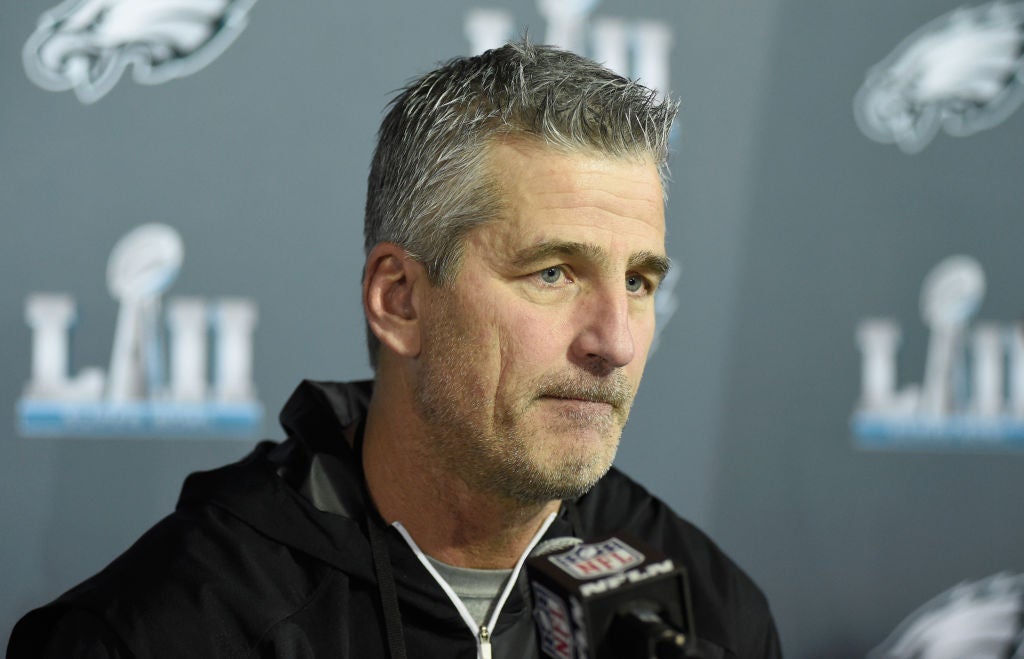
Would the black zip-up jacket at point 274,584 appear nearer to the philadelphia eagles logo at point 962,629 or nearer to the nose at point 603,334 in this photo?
the nose at point 603,334

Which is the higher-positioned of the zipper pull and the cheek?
the cheek

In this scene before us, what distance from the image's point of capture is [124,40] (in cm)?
178

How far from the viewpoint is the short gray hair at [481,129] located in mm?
1228

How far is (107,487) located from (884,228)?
66.5 inches

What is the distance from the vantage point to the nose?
1.14m

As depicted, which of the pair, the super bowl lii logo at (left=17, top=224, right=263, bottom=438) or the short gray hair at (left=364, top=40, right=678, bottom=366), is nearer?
the short gray hair at (left=364, top=40, right=678, bottom=366)

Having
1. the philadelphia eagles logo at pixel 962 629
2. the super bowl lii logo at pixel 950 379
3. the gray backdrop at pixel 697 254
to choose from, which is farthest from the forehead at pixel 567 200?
the philadelphia eagles logo at pixel 962 629

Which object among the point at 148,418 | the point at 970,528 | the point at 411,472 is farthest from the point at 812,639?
the point at 148,418

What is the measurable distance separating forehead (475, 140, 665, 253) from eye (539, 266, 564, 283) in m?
0.04

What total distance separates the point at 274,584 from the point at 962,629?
66.9 inches

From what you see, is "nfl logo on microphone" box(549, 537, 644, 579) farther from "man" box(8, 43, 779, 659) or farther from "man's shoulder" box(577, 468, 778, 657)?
"man's shoulder" box(577, 468, 778, 657)

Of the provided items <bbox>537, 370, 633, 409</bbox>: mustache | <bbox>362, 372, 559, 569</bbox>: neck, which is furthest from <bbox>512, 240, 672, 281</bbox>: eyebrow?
<bbox>362, 372, 559, 569</bbox>: neck

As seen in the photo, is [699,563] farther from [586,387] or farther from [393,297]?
[393,297]

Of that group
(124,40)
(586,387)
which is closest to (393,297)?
(586,387)
